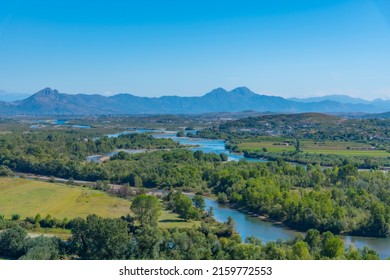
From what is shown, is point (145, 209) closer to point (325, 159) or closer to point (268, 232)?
point (268, 232)

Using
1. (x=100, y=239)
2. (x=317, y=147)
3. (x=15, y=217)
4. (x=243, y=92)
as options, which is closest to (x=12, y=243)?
(x=100, y=239)

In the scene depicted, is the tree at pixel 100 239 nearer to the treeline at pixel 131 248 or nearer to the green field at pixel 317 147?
the treeline at pixel 131 248

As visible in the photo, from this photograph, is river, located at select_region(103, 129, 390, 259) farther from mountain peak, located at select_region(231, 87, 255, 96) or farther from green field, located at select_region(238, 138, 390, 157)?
mountain peak, located at select_region(231, 87, 255, 96)

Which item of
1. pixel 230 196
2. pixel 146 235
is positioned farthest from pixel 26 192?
pixel 146 235
